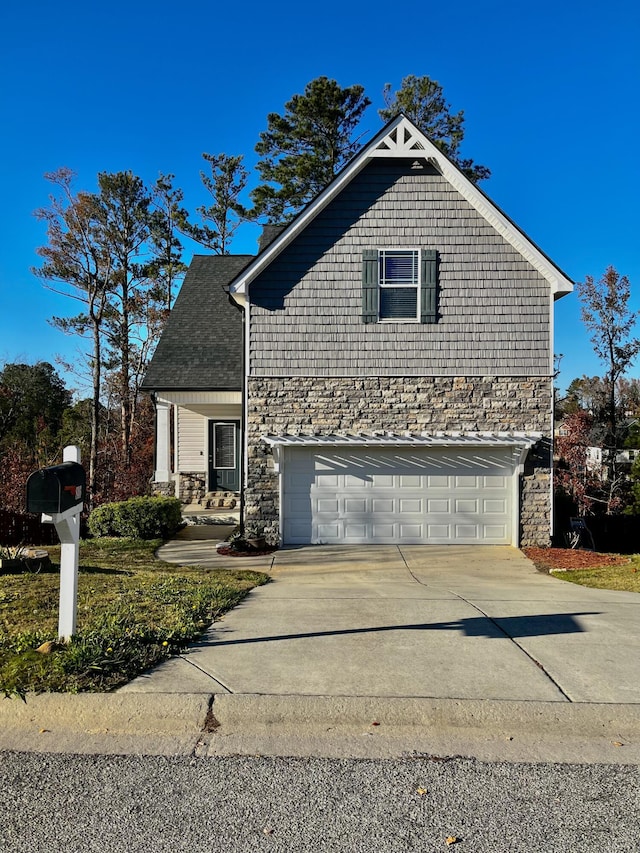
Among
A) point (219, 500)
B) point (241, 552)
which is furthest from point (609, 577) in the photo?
point (219, 500)

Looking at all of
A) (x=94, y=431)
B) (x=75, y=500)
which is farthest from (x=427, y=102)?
(x=75, y=500)

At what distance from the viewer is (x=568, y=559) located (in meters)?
11.8

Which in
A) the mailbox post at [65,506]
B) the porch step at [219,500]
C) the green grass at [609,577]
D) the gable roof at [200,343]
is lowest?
the green grass at [609,577]

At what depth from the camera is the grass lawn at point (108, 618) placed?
4.71 m

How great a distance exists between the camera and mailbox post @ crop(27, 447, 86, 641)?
4.77 meters

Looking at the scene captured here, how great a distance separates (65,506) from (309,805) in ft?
9.24

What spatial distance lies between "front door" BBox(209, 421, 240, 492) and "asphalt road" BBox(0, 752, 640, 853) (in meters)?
13.3

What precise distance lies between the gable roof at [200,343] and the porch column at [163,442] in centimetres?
101

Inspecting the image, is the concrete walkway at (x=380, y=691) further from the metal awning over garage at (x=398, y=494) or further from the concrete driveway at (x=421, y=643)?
the metal awning over garage at (x=398, y=494)

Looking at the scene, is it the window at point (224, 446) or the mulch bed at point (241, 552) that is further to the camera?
the window at point (224, 446)

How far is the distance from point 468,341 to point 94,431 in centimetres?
1414

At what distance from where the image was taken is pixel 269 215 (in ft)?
105

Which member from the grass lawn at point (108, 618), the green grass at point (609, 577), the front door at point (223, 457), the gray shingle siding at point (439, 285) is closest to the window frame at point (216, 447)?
the front door at point (223, 457)

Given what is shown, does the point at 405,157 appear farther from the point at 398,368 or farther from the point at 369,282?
the point at 398,368
